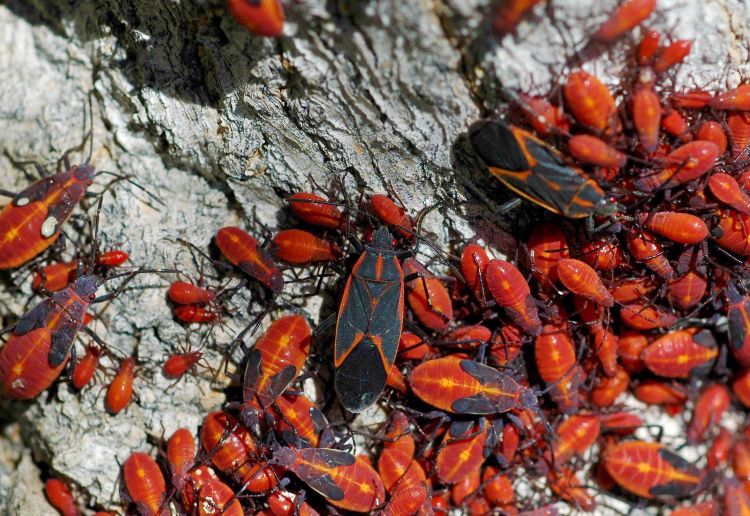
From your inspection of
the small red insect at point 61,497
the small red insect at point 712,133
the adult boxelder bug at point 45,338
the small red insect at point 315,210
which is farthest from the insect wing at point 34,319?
the small red insect at point 712,133

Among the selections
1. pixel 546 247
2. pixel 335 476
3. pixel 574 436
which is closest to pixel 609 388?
pixel 574 436

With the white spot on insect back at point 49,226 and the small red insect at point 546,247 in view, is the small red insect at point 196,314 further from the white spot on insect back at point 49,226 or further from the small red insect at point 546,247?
the small red insect at point 546,247

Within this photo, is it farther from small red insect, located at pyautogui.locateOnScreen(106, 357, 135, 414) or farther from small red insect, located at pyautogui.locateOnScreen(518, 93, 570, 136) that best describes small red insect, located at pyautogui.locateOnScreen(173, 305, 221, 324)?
small red insect, located at pyautogui.locateOnScreen(518, 93, 570, 136)

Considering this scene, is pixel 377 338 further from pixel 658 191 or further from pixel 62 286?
pixel 62 286

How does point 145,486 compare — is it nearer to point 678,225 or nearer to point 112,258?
point 112,258

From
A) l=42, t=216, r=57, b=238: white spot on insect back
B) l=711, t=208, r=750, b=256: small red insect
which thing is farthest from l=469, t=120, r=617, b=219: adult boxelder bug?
l=42, t=216, r=57, b=238: white spot on insect back

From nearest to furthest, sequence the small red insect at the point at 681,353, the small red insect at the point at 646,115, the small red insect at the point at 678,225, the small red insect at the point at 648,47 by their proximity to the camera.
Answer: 1. the small red insect at the point at 648,47
2. the small red insect at the point at 646,115
3. the small red insect at the point at 678,225
4. the small red insect at the point at 681,353
